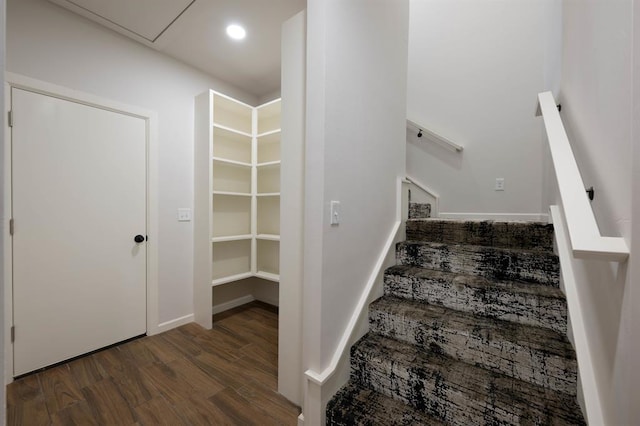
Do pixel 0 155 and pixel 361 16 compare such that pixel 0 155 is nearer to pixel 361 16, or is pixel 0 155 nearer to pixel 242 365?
pixel 361 16

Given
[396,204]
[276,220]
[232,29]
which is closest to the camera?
[396,204]

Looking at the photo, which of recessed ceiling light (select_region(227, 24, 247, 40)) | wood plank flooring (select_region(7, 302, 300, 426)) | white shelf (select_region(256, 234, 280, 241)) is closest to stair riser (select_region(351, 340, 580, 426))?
wood plank flooring (select_region(7, 302, 300, 426))

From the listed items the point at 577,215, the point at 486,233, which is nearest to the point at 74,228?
the point at 577,215

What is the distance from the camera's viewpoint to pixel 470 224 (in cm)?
188

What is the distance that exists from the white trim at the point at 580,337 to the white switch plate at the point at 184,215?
117 inches

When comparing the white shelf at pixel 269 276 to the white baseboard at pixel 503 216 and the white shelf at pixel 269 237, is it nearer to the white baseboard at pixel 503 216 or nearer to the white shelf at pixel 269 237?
the white shelf at pixel 269 237

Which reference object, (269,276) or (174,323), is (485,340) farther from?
(174,323)

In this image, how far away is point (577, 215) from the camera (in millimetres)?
798

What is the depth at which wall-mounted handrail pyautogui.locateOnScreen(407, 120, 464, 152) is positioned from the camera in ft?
9.83

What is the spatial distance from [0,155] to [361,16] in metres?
1.73

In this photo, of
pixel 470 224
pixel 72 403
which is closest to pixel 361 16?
pixel 470 224

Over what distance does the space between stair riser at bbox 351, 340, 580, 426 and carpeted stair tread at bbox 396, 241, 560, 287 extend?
0.63 metres

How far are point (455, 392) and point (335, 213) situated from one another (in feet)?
3.21

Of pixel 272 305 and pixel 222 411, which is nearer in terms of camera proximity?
pixel 222 411
